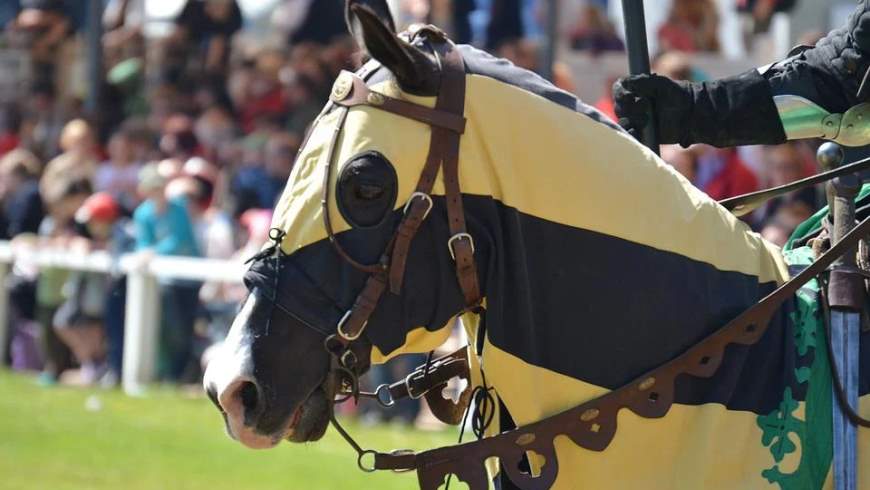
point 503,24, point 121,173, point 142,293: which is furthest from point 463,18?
point 121,173

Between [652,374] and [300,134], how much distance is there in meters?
9.49

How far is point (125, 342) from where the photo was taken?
1225 centimetres

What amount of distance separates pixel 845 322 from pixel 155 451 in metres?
6.74

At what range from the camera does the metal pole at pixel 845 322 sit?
3324 mm

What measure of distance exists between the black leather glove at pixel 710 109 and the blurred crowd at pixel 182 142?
5480mm

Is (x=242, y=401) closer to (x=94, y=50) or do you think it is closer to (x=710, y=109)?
(x=710, y=109)

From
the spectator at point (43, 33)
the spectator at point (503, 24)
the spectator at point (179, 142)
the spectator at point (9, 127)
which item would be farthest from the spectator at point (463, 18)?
the spectator at point (43, 33)

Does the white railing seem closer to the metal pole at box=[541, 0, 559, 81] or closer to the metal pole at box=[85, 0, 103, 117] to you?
the metal pole at box=[85, 0, 103, 117]

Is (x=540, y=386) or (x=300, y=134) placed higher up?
(x=300, y=134)

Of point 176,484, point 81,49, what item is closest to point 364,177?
point 176,484

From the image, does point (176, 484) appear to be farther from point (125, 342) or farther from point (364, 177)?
point (364, 177)

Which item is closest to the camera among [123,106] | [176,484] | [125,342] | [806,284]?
[806,284]

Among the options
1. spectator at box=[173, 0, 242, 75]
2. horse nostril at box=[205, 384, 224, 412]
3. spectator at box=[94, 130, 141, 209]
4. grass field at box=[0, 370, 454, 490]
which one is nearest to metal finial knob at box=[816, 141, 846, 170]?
horse nostril at box=[205, 384, 224, 412]

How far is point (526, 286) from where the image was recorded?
334 cm
